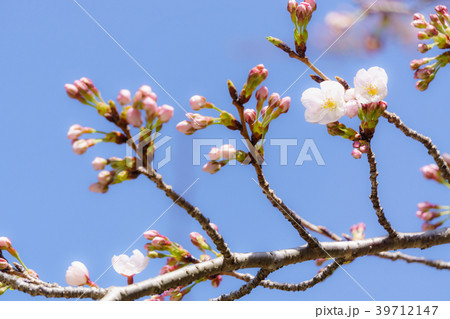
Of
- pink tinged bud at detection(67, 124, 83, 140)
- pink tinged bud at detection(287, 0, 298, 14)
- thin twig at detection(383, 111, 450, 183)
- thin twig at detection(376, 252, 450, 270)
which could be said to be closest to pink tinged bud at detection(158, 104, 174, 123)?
pink tinged bud at detection(67, 124, 83, 140)

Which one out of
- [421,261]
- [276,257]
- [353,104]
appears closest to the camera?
[276,257]

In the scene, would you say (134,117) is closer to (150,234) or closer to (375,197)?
(150,234)

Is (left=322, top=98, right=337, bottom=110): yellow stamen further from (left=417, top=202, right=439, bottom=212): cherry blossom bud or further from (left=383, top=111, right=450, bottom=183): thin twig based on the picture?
(left=417, top=202, right=439, bottom=212): cherry blossom bud

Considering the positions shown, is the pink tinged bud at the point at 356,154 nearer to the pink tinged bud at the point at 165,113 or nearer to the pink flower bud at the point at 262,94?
the pink flower bud at the point at 262,94

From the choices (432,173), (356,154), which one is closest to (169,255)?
(356,154)
